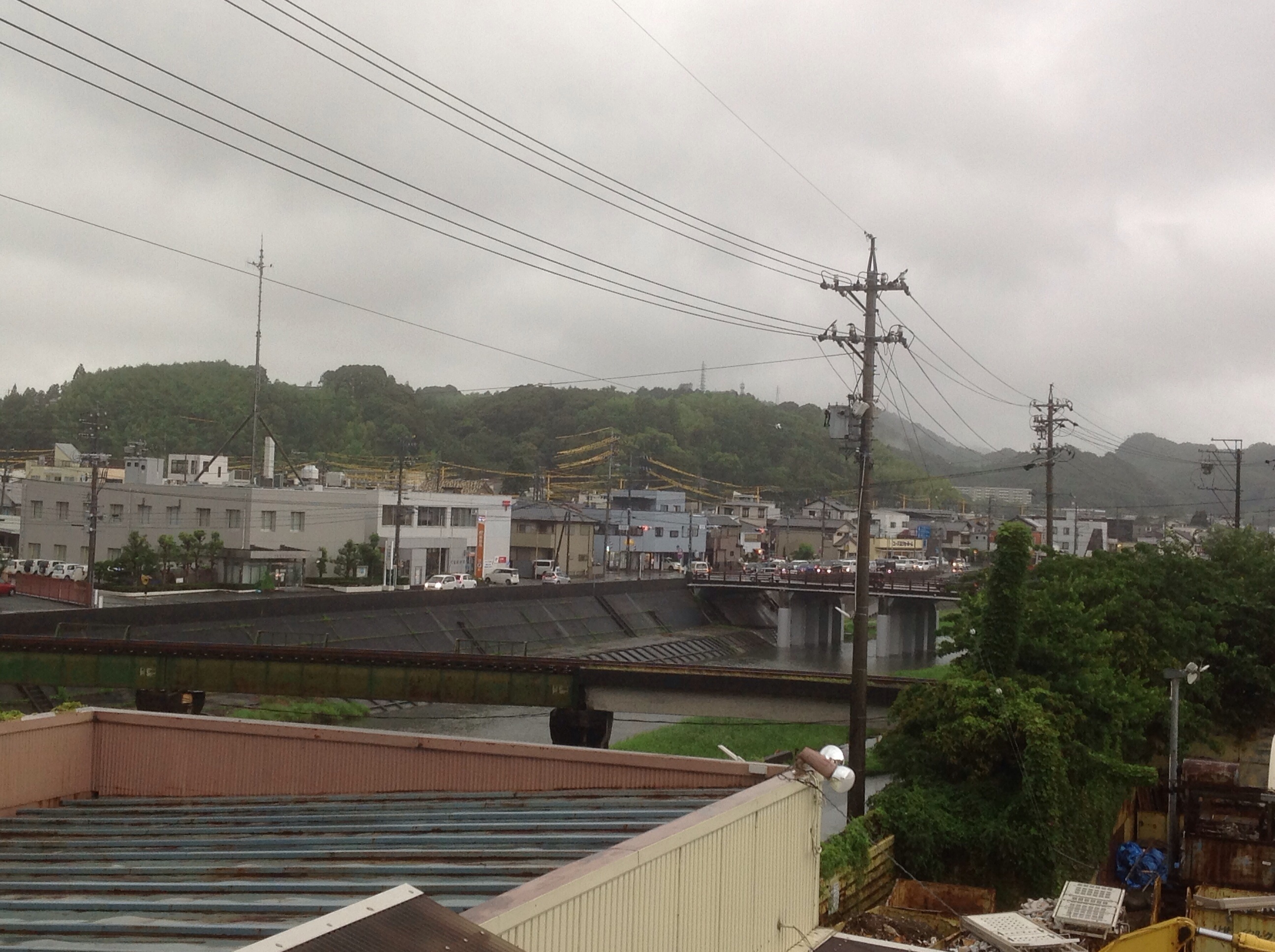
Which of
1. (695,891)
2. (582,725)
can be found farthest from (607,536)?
(695,891)

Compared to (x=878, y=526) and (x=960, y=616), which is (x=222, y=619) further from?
(x=878, y=526)

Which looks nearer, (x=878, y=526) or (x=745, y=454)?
(x=878, y=526)

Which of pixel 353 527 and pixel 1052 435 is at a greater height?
pixel 1052 435

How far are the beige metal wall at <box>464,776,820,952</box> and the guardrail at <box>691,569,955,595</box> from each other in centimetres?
5014

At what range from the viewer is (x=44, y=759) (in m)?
13.2

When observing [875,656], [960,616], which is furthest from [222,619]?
[875,656]

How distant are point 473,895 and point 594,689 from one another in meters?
21.4

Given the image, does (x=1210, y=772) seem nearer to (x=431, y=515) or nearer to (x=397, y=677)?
(x=397, y=677)

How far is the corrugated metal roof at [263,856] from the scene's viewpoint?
726 cm

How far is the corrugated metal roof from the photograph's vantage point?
7258 mm

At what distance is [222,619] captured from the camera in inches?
1574

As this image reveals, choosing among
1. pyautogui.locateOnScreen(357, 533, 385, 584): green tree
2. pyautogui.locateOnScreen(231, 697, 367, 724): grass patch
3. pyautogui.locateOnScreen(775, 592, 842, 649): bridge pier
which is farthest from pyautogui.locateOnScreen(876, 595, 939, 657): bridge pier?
pyautogui.locateOnScreen(231, 697, 367, 724): grass patch

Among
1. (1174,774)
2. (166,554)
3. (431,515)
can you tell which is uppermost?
(431,515)

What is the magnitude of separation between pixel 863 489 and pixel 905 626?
50446 millimetres
